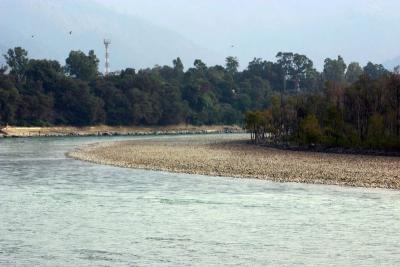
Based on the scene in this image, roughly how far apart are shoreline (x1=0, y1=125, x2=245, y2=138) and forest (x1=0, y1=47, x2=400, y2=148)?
73.6 inches

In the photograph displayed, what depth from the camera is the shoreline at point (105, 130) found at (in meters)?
143

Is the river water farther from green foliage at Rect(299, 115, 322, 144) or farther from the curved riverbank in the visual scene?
green foliage at Rect(299, 115, 322, 144)

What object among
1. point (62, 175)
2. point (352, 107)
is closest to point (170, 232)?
point (62, 175)

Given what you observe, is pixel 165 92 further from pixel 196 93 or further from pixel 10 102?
pixel 10 102

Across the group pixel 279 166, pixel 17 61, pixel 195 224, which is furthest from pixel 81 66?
pixel 195 224

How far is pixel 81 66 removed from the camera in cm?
18325

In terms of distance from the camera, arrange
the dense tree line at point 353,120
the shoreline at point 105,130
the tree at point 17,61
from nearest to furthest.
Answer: the dense tree line at point 353,120
the shoreline at point 105,130
the tree at point 17,61

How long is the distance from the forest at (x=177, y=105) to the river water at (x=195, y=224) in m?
36.0

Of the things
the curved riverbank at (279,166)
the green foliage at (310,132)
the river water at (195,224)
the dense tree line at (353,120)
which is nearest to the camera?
the river water at (195,224)

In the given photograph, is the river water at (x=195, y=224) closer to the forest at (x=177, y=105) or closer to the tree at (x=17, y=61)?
the forest at (x=177, y=105)

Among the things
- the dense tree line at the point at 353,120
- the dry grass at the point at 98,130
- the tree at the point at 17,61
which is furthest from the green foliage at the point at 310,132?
the tree at the point at 17,61

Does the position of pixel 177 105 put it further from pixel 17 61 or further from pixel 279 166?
pixel 279 166

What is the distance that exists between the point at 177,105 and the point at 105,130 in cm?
2167

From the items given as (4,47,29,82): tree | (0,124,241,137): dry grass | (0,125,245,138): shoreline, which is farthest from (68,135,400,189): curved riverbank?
(4,47,29,82): tree
